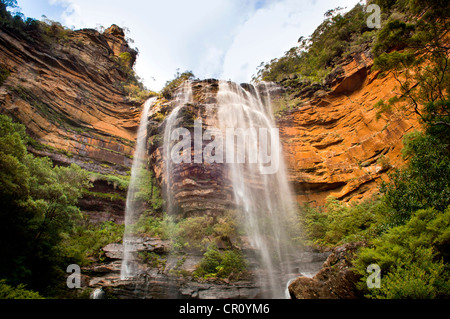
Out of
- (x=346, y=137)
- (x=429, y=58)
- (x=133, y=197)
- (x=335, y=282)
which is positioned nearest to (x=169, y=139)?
(x=133, y=197)

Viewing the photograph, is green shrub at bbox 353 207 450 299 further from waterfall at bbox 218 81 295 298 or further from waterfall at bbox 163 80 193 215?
waterfall at bbox 163 80 193 215

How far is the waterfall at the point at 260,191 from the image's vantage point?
12648 millimetres

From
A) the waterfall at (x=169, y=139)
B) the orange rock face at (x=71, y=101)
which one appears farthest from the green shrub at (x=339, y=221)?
the orange rock face at (x=71, y=101)

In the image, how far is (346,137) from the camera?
17.6 meters

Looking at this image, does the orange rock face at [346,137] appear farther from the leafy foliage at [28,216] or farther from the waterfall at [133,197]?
the leafy foliage at [28,216]

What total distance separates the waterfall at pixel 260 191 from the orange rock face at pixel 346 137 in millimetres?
1515

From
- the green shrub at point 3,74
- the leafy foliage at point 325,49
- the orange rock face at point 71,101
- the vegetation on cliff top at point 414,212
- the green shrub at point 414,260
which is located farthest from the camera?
the leafy foliage at point 325,49

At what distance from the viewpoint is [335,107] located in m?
19.5

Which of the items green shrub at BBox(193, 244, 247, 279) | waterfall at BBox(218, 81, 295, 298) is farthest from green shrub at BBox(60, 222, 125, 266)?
waterfall at BBox(218, 81, 295, 298)

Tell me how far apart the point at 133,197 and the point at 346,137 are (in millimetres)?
16877

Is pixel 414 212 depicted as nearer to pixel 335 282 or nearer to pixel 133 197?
pixel 335 282
